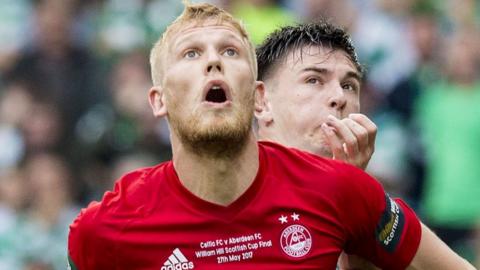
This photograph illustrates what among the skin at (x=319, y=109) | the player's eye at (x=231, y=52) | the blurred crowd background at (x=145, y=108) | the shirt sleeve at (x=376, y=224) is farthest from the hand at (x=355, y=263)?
the blurred crowd background at (x=145, y=108)

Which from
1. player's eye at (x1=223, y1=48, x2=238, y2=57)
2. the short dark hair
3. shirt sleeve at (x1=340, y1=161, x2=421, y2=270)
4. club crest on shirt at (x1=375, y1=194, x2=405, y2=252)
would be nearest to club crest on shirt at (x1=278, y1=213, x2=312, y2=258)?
shirt sleeve at (x1=340, y1=161, x2=421, y2=270)

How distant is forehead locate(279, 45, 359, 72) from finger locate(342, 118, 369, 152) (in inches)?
23.2

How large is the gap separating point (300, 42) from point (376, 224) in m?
1.33

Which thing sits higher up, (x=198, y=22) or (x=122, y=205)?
(x=198, y=22)

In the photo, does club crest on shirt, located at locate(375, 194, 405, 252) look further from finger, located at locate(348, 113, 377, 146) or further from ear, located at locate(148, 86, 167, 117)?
ear, located at locate(148, 86, 167, 117)

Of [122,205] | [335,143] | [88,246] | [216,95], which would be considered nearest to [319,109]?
[335,143]

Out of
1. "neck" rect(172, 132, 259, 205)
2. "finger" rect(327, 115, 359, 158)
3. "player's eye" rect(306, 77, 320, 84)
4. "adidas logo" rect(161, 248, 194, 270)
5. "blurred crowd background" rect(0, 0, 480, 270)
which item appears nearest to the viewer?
"adidas logo" rect(161, 248, 194, 270)

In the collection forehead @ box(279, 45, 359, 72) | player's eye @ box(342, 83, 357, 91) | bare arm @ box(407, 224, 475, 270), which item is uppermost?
forehead @ box(279, 45, 359, 72)

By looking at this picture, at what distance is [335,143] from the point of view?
499 cm

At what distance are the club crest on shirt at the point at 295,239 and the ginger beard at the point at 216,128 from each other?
13.1 inches

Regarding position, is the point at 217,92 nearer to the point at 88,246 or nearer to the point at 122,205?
the point at 122,205

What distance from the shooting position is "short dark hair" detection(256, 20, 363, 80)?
565cm

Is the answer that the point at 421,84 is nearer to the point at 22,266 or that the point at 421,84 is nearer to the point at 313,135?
the point at 22,266

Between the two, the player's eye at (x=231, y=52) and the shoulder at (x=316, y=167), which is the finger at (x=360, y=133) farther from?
the player's eye at (x=231, y=52)
